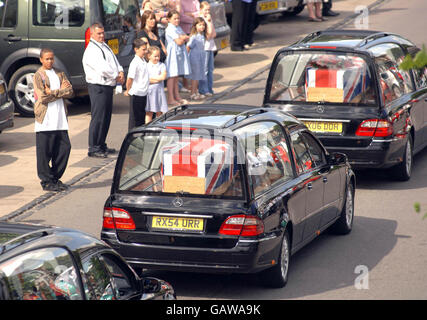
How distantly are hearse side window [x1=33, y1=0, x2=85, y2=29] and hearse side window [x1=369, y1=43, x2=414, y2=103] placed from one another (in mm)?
5819

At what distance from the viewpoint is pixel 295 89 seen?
45.0 feet

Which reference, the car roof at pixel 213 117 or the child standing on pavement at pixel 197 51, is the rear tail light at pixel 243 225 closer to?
the car roof at pixel 213 117

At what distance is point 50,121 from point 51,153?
0.45 metres

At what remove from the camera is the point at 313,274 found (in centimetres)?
1004

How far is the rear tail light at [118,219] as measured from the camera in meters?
9.30

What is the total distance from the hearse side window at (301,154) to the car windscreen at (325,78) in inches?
116

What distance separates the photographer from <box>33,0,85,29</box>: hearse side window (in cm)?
1761

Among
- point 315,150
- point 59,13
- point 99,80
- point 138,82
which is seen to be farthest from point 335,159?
point 59,13

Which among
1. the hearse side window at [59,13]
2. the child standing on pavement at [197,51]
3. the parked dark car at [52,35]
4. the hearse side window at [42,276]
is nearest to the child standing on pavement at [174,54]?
the child standing on pavement at [197,51]

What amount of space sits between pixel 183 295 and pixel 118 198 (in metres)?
1.07

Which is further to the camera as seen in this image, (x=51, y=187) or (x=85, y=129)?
(x=85, y=129)

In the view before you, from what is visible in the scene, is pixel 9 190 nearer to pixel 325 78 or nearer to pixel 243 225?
pixel 325 78
